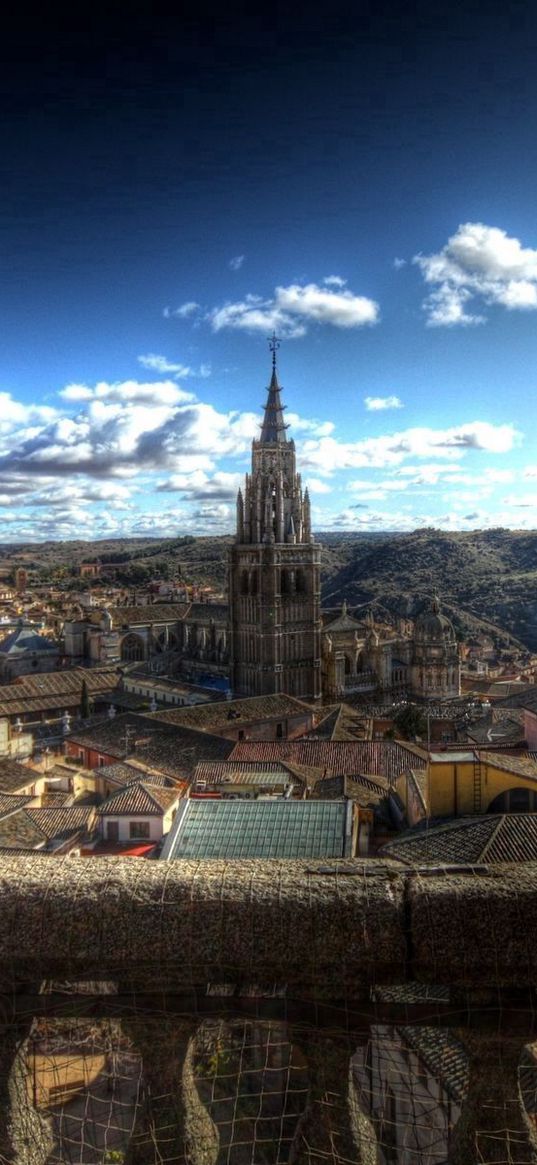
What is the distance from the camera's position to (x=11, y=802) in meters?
19.1

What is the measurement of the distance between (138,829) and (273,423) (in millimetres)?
37273

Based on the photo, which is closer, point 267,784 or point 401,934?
point 401,934

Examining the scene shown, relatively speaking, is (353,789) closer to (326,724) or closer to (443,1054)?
(326,724)

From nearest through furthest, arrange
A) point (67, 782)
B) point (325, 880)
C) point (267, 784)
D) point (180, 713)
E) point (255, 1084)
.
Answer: point (325, 880) < point (255, 1084) < point (267, 784) < point (67, 782) < point (180, 713)

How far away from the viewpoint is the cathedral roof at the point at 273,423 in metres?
51.6

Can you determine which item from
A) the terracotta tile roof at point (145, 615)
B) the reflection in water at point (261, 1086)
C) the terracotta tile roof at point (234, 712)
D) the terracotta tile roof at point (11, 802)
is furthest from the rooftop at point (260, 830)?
the terracotta tile roof at point (145, 615)

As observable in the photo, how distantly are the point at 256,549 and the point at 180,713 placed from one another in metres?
18.3

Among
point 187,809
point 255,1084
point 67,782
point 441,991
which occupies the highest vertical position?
point 441,991

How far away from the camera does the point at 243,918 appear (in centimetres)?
371

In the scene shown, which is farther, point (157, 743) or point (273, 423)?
point (273, 423)

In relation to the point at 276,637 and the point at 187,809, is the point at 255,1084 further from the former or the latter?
the point at 276,637

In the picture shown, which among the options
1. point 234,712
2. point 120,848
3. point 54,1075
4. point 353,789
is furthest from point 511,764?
point 234,712

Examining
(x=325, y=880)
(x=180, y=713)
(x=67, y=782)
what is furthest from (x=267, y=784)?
(x=325, y=880)

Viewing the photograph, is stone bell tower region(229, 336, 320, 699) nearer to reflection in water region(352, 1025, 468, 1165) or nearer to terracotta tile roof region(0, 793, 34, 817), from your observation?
terracotta tile roof region(0, 793, 34, 817)
